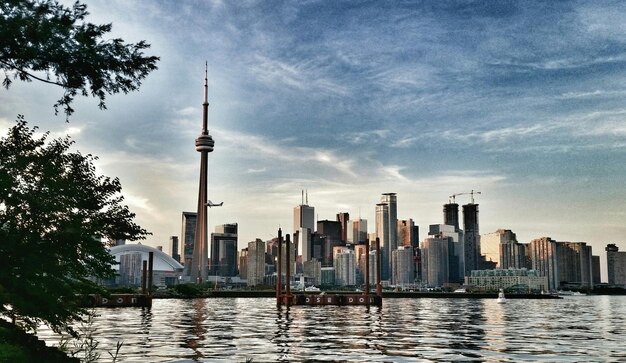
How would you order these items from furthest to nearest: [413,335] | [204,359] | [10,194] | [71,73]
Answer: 1. [413,335]
2. [204,359]
3. [71,73]
4. [10,194]

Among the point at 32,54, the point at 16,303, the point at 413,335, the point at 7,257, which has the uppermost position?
the point at 32,54

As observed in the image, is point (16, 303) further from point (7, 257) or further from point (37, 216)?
point (37, 216)

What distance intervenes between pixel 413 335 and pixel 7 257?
3457 centimetres

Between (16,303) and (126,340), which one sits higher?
(16,303)

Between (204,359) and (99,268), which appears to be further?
(204,359)

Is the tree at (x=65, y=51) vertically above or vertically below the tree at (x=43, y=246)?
above

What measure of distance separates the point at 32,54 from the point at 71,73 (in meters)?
1.51

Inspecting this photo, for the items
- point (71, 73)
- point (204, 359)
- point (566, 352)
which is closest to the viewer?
point (71, 73)

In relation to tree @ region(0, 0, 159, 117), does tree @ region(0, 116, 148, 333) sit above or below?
below

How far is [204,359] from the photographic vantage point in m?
27.4

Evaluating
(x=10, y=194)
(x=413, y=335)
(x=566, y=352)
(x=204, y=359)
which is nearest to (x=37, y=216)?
(x=10, y=194)

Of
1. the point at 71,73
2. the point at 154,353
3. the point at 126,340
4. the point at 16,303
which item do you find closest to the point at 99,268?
the point at 16,303

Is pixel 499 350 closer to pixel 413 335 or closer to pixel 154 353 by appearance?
pixel 413 335

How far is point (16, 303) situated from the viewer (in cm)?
1168
